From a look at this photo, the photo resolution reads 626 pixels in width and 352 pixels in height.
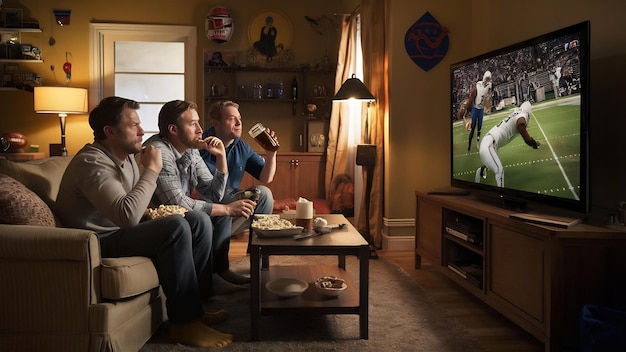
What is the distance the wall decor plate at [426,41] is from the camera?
436 centimetres

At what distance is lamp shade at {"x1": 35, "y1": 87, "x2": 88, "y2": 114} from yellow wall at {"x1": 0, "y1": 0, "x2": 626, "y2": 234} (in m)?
0.38

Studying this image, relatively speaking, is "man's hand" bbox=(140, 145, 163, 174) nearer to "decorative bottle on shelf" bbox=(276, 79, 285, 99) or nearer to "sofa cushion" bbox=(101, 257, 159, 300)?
"sofa cushion" bbox=(101, 257, 159, 300)

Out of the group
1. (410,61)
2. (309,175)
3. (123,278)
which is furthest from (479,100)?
(309,175)

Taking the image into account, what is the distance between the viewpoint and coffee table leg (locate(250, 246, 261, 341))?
230cm

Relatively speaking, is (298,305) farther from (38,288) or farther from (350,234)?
(38,288)

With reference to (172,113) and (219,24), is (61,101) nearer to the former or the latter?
(219,24)

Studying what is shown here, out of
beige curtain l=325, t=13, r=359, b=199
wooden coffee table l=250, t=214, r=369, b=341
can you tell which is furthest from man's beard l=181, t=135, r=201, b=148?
beige curtain l=325, t=13, r=359, b=199

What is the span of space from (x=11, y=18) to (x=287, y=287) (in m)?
4.95

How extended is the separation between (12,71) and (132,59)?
1221 mm

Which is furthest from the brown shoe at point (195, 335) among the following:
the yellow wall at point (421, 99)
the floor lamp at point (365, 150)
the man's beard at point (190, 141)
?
the yellow wall at point (421, 99)

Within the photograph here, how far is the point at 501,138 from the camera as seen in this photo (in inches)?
115

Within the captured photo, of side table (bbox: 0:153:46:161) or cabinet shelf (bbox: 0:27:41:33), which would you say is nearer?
side table (bbox: 0:153:46:161)

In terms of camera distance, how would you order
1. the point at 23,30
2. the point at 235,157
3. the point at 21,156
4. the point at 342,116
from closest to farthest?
the point at 235,157 < the point at 21,156 < the point at 342,116 < the point at 23,30

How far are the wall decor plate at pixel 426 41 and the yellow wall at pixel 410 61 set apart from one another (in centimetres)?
4
